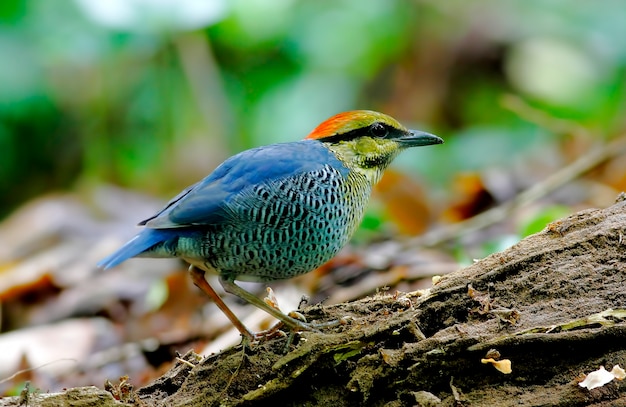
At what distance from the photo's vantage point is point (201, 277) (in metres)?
4.03

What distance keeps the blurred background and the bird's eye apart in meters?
1.80

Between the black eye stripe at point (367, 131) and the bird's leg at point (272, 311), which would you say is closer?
the bird's leg at point (272, 311)

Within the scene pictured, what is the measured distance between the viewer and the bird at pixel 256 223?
3732 mm

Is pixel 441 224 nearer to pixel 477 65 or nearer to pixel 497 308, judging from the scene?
pixel 497 308

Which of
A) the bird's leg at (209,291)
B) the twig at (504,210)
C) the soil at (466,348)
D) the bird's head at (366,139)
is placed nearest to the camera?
the soil at (466,348)

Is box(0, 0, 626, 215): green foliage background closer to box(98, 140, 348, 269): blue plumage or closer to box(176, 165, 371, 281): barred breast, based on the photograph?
box(98, 140, 348, 269): blue plumage

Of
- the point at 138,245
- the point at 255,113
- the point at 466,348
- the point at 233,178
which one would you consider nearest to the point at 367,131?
the point at 233,178

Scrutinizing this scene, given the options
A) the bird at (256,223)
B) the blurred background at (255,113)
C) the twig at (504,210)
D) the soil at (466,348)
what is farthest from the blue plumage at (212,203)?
the twig at (504,210)

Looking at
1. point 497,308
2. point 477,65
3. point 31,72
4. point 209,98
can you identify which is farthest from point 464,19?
point 497,308

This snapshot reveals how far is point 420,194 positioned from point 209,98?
3736 mm

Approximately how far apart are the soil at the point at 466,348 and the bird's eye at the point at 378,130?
1.15 metres

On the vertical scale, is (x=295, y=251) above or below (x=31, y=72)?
below

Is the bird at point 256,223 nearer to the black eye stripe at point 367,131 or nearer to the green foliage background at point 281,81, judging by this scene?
the black eye stripe at point 367,131

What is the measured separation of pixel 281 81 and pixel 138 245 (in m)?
6.80
